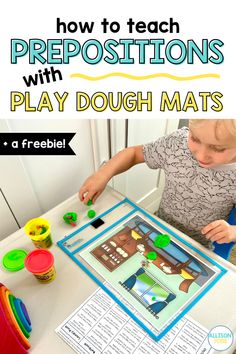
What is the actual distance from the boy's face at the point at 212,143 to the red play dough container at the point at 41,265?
432 millimetres

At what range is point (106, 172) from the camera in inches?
32.9

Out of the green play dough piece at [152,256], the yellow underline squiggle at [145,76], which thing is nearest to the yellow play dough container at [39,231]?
the green play dough piece at [152,256]

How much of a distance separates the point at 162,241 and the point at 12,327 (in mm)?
386

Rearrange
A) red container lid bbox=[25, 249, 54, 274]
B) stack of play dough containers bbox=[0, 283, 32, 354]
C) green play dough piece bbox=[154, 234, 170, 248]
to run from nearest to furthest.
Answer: stack of play dough containers bbox=[0, 283, 32, 354] → red container lid bbox=[25, 249, 54, 274] → green play dough piece bbox=[154, 234, 170, 248]

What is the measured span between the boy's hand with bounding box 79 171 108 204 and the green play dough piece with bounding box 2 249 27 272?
0.23 m

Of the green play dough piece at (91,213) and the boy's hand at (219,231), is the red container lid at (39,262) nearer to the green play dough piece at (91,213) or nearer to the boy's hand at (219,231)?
the green play dough piece at (91,213)

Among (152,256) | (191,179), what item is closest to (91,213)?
(152,256)

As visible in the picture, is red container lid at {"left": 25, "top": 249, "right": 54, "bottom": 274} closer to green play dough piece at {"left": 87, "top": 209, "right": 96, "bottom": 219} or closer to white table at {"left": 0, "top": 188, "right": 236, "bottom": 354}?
white table at {"left": 0, "top": 188, "right": 236, "bottom": 354}

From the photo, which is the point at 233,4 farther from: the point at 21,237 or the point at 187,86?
the point at 21,237

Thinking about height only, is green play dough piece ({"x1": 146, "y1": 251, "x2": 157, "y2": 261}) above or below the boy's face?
below

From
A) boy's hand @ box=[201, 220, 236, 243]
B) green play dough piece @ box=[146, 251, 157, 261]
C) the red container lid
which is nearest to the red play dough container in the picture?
the red container lid

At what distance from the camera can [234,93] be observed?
0.67m

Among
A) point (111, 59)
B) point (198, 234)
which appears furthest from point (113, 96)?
point (198, 234)

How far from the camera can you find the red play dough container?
1.90 ft
